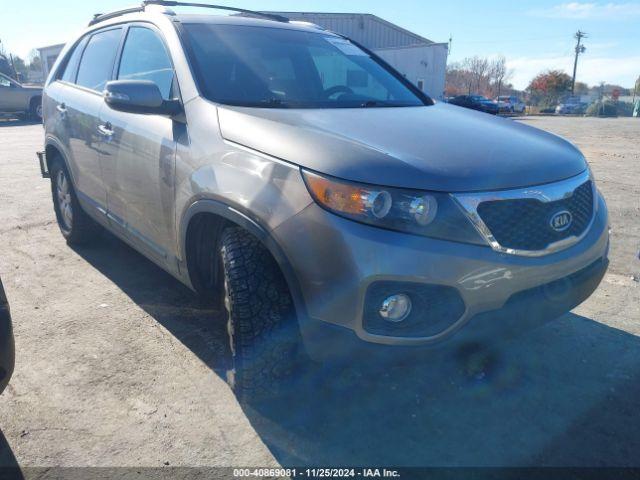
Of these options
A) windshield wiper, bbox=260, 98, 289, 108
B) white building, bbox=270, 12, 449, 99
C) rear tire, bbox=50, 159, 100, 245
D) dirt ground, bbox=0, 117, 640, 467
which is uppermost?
white building, bbox=270, 12, 449, 99

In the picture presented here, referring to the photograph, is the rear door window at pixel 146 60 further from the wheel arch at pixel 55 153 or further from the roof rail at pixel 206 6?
the wheel arch at pixel 55 153

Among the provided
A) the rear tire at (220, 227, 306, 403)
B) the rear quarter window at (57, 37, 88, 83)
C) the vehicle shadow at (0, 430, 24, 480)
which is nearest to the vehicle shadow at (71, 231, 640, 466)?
the rear tire at (220, 227, 306, 403)

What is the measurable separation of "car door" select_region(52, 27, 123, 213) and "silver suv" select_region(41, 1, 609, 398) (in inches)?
19.1

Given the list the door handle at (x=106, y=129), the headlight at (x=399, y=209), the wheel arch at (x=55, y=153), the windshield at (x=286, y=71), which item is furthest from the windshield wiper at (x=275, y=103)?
the wheel arch at (x=55, y=153)

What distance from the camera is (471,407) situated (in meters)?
2.48

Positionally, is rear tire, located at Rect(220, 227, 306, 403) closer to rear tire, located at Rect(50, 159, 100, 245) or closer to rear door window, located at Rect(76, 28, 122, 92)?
rear door window, located at Rect(76, 28, 122, 92)

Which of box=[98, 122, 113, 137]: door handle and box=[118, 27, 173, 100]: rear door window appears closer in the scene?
box=[118, 27, 173, 100]: rear door window

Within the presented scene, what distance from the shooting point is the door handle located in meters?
3.26

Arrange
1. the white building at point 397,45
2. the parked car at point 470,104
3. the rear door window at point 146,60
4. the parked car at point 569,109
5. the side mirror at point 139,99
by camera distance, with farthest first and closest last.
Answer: the parked car at point 569,109 → the white building at point 397,45 → the parked car at point 470,104 → the rear door window at point 146,60 → the side mirror at point 139,99

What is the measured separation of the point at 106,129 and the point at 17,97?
64.7 ft

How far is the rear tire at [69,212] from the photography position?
430 centimetres

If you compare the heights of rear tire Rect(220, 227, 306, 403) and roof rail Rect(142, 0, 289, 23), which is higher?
roof rail Rect(142, 0, 289, 23)

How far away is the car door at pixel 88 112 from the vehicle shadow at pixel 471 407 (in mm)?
1382

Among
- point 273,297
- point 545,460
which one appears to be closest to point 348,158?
point 273,297
